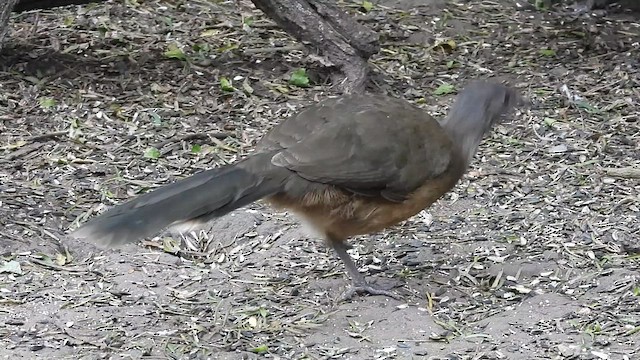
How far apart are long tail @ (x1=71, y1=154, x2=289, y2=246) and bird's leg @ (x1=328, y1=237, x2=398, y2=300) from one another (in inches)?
24.8

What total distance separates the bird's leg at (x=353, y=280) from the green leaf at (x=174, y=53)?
282cm

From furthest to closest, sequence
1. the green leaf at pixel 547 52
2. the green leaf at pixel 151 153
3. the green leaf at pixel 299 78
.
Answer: the green leaf at pixel 547 52 → the green leaf at pixel 299 78 → the green leaf at pixel 151 153

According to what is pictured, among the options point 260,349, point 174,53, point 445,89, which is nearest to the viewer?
point 260,349

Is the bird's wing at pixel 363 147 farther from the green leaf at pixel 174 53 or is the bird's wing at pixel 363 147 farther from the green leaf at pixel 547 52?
the green leaf at pixel 547 52

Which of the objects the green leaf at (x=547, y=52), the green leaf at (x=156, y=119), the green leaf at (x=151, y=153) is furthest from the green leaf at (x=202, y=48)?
the green leaf at (x=547, y=52)

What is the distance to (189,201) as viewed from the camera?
13.4 feet

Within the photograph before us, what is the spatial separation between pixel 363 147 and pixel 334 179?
22 centimetres

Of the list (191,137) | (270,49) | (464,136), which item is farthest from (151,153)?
(464,136)

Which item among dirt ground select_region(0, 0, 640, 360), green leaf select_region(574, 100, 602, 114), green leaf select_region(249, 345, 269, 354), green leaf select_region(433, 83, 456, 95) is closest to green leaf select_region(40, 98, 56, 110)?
→ dirt ground select_region(0, 0, 640, 360)

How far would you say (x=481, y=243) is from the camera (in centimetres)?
514

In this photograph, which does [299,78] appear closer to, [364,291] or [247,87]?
[247,87]

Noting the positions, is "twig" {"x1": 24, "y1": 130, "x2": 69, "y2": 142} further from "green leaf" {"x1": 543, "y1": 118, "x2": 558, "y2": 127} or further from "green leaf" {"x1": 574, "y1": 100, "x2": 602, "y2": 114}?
"green leaf" {"x1": 574, "y1": 100, "x2": 602, "y2": 114}

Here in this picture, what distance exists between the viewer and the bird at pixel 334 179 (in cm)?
405

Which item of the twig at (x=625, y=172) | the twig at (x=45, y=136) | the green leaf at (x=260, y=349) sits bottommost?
the twig at (x=45, y=136)
